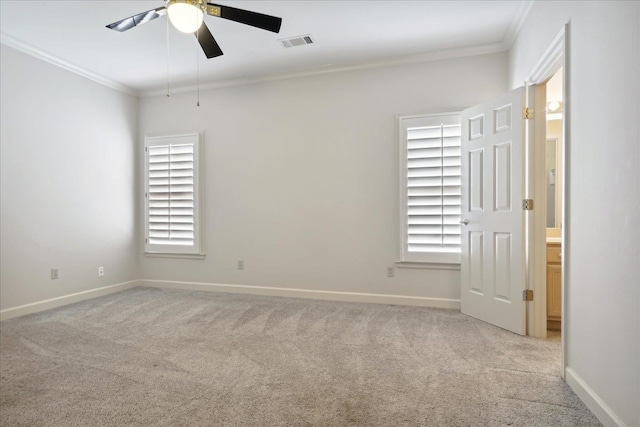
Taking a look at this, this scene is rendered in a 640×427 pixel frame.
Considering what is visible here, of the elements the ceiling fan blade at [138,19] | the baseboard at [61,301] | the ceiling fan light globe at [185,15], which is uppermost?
the ceiling fan blade at [138,19]

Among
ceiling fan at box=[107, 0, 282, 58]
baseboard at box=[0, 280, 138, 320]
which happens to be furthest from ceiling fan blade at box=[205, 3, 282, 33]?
baseboard at box=[0, 280, 138, 320]

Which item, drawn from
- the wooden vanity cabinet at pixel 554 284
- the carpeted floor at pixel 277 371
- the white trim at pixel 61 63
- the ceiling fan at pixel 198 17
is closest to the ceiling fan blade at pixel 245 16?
the ceiling fan at pixel 198 17

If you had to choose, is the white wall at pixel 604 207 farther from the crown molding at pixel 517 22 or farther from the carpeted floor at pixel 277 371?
the crown molding at pixel 517 22

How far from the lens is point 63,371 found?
2553 mm

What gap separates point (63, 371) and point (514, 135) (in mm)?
3902

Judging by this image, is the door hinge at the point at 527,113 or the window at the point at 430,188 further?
the window at the point at 430,188

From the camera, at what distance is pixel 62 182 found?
172 inches

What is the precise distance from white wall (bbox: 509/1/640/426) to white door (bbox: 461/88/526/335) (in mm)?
918

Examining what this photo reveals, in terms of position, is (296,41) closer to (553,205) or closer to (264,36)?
(264,36)

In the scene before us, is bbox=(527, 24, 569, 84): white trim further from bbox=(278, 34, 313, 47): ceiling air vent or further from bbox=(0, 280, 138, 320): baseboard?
bbox=(0, 280, 138, 320): baseboard

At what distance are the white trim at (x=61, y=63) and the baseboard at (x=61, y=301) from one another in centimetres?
265

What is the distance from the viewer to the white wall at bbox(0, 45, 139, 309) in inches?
152

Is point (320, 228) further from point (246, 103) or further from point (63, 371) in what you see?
point (63, 371)

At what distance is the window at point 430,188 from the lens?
4062 millimetres
